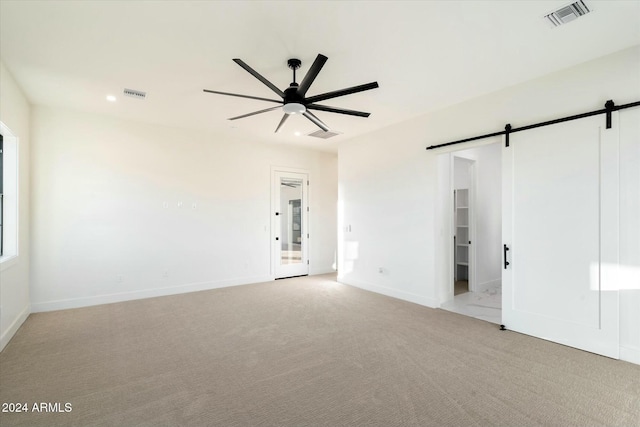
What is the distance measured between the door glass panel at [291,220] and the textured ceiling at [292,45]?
9.91 ft

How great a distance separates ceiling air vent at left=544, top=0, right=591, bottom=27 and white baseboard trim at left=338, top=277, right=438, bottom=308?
364 cm

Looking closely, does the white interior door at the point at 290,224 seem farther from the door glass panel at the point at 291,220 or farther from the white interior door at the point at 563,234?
the white interior door at the point at 563,234

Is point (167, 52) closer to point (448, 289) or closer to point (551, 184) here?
point (551, 184)


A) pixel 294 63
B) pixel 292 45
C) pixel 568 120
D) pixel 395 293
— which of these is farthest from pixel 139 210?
pixel 568 120

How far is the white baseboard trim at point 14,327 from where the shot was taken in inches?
128

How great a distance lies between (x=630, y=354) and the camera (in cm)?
291

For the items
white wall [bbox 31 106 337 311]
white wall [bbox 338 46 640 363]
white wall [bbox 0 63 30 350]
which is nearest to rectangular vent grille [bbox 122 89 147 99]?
white wall [bbox 0 63 30 350]

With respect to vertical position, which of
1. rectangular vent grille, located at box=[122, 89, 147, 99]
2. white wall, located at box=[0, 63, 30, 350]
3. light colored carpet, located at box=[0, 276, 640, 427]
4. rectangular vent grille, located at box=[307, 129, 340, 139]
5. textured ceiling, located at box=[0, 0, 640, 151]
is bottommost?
light colored carpet, located at box=[0, 276, 640, 427]

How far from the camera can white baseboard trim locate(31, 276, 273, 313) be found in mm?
4586

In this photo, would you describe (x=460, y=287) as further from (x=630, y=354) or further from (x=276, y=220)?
(x=276, y=220)

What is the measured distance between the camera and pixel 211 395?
2393mm

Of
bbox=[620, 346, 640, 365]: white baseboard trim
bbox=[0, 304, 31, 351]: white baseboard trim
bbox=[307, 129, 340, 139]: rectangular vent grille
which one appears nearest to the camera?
bbox=[620, 346, 640, 365]: white baseboard trim

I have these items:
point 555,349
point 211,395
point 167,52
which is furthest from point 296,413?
point 167,52

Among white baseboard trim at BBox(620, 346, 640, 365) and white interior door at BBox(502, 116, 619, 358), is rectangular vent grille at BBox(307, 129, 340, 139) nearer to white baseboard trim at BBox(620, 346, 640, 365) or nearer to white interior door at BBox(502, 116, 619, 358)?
white interior door at BBox(502, 116, 619, 358)
